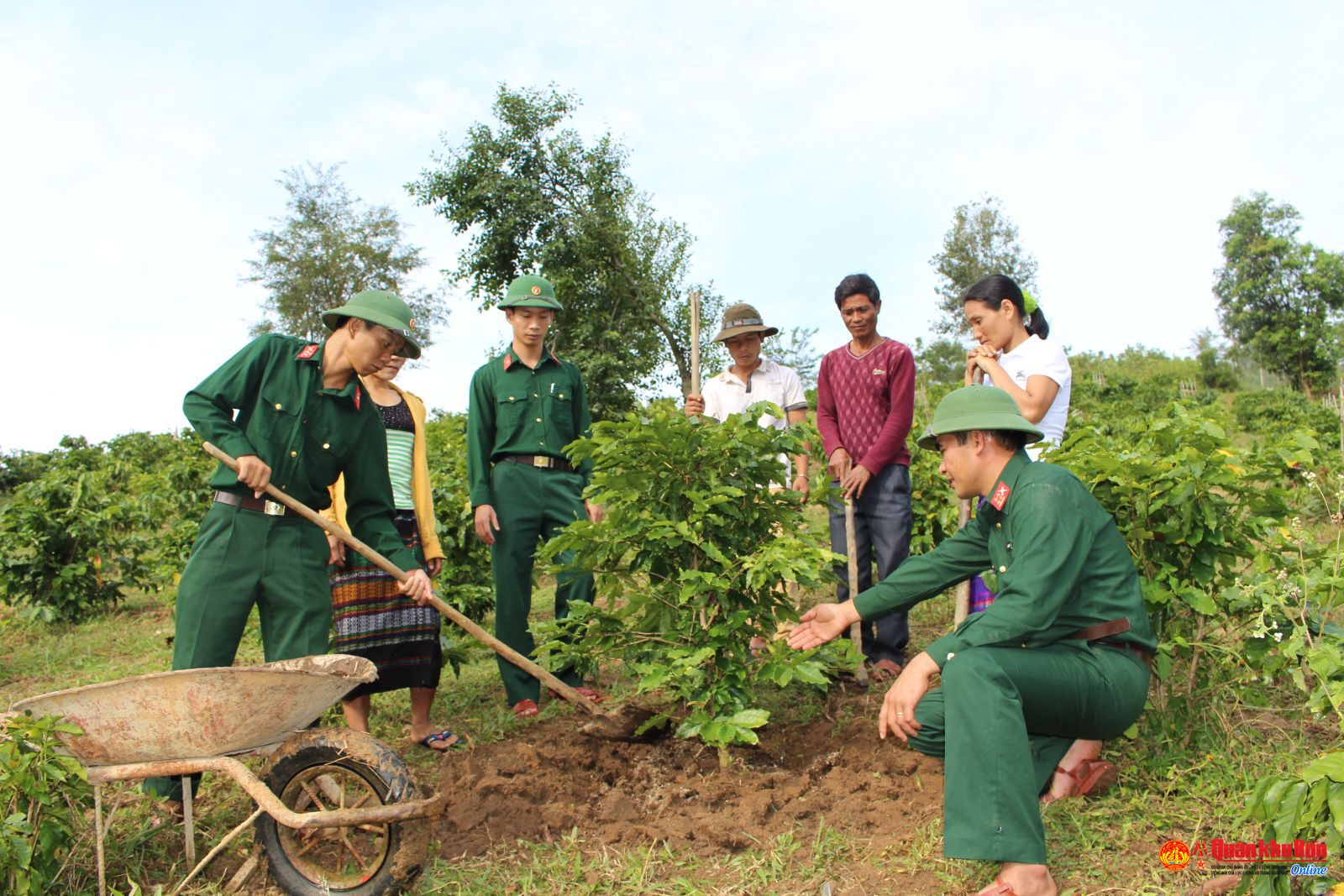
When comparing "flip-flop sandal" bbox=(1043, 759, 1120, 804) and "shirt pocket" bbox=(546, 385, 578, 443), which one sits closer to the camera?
"flip-flop sandal" bbox=(1043, 759, 1120, 804)

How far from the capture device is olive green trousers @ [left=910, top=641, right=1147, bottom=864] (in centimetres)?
244

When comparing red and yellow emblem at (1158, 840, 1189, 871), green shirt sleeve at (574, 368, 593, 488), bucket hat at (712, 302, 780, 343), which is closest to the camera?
red and yellow emblem at (1158, 840, 1189, 871)

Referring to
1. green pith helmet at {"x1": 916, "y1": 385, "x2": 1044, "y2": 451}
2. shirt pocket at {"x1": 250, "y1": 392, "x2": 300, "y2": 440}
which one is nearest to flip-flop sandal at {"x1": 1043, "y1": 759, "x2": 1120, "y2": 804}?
green pith helmet at {"x1": 916, "y1": 385, "x2": 1044, "y2": 451}

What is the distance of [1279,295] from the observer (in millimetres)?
41875

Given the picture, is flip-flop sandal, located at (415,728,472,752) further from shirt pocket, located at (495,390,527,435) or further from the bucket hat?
the bucket hat

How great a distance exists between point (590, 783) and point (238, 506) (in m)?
1.68

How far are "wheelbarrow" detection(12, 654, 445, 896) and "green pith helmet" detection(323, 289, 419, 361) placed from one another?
1217 millimetres

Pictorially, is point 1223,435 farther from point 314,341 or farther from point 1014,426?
point 314,341

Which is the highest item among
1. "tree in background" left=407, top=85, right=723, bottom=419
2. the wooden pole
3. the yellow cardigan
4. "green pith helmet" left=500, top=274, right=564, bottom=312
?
"tree in background" left=407, top=85, right=723, bottom=419

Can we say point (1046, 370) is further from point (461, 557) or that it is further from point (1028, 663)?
point (461, 557)

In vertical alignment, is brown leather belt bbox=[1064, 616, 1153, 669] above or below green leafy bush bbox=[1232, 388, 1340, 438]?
below

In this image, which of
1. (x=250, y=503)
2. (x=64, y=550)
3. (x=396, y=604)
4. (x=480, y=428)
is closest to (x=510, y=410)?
(x=480, y=428)

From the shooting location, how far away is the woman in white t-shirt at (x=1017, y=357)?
3707mm

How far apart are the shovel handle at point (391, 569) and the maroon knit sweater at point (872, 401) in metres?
1.88
